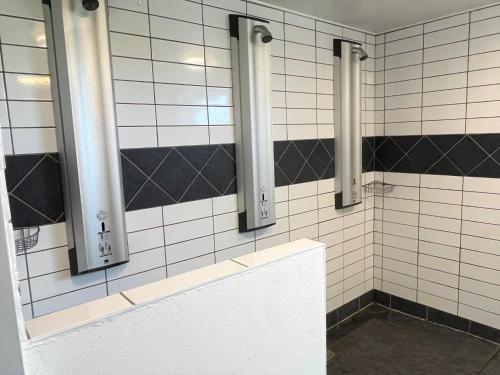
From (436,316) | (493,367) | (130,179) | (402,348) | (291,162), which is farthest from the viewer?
(436,316)

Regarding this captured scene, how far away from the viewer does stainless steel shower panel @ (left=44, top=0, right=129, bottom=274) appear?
1.34m

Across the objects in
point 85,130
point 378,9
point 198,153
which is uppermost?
point 378,9

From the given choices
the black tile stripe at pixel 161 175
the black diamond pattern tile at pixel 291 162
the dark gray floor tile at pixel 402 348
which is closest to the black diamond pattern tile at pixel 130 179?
the black tile stripe at pixel 161 175

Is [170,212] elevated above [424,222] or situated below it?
above

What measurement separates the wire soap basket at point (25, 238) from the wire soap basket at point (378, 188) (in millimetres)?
2307

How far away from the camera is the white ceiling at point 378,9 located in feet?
6.95

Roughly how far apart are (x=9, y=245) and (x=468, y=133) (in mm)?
2668

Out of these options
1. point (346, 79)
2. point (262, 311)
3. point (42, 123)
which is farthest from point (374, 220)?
point (42, 123)

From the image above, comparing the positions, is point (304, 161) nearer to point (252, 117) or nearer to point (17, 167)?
point (252, 117)

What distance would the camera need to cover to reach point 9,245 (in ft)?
1.71

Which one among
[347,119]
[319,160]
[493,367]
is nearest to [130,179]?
[319,160]

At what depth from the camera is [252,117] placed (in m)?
1.96

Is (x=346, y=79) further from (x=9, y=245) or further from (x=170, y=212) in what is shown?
(x=9, y=245)

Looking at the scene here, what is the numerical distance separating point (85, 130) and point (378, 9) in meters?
1.94
